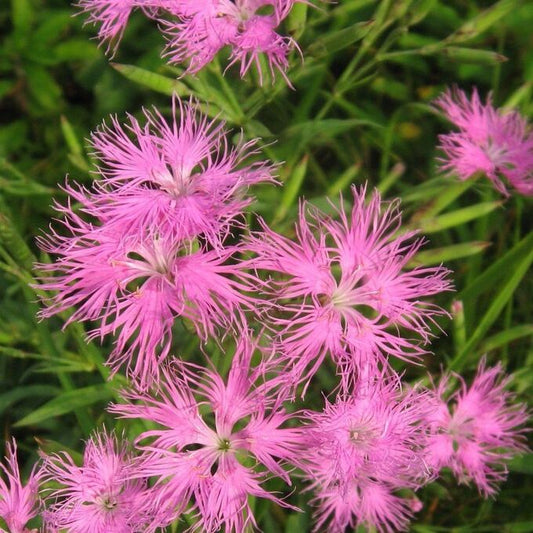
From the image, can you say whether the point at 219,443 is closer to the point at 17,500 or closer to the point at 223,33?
the point at 17,500

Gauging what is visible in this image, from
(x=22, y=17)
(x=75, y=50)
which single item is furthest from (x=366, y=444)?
(x=22, y=17)

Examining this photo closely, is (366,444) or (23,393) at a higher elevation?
(366,444)

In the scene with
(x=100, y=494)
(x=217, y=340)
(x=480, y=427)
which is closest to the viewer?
(x=217, y=340)

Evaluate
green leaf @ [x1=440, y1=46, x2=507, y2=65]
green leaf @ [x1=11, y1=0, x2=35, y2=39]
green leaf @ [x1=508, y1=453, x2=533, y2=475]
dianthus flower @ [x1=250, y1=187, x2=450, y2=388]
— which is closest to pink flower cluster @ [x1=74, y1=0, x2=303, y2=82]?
dianthus flower @ [x1=250, y1=187, x2=450, y2=388]

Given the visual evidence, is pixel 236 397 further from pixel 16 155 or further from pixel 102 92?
pixel 16 155

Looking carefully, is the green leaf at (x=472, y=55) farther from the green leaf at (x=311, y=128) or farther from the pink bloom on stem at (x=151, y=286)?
the pink bloom on stem at (x=151, y=286)

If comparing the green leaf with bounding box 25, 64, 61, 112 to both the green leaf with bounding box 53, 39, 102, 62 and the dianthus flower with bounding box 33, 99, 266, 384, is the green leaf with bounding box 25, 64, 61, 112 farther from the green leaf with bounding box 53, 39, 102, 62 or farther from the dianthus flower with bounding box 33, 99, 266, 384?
the dianthus flower with bounding box 33, 99, 266, 384

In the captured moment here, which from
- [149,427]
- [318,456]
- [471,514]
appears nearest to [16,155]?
[149,427]
